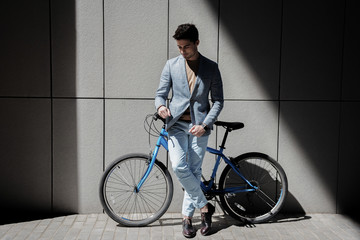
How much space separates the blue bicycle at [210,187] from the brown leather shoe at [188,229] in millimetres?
337

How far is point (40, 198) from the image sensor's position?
5.04m

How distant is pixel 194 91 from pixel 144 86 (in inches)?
42.4

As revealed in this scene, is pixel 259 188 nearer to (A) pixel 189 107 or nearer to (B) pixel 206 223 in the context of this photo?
(B) pixel 206 223

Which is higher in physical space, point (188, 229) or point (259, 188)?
point (259, 188)

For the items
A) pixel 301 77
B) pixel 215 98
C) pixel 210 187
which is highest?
pixel 301 77

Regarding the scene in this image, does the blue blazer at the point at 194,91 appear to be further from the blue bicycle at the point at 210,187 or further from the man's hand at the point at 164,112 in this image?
the blue bicycle at the point at 210,187

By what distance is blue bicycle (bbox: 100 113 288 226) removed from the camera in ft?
15.1

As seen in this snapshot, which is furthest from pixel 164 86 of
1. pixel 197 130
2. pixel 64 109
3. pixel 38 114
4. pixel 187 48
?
pixel 38 114

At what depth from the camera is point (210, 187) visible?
15.4ft

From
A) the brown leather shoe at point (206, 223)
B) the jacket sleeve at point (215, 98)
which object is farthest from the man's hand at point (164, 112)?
the brown leather shoe at point (206, 223)

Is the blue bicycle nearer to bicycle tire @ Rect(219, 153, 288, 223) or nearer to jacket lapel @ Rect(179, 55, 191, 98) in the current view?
bicycle tire @ Rect(219, 153, 288, 223)

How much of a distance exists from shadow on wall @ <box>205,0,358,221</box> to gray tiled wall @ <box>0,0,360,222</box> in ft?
0.04

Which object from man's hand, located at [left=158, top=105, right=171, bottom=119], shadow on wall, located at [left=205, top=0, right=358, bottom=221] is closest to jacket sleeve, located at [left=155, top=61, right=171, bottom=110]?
man's hand, located at [left=158, top=105, right=171, bottom=119]

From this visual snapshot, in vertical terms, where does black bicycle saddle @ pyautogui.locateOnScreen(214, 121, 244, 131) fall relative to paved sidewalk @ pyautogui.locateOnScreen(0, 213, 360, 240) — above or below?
above
